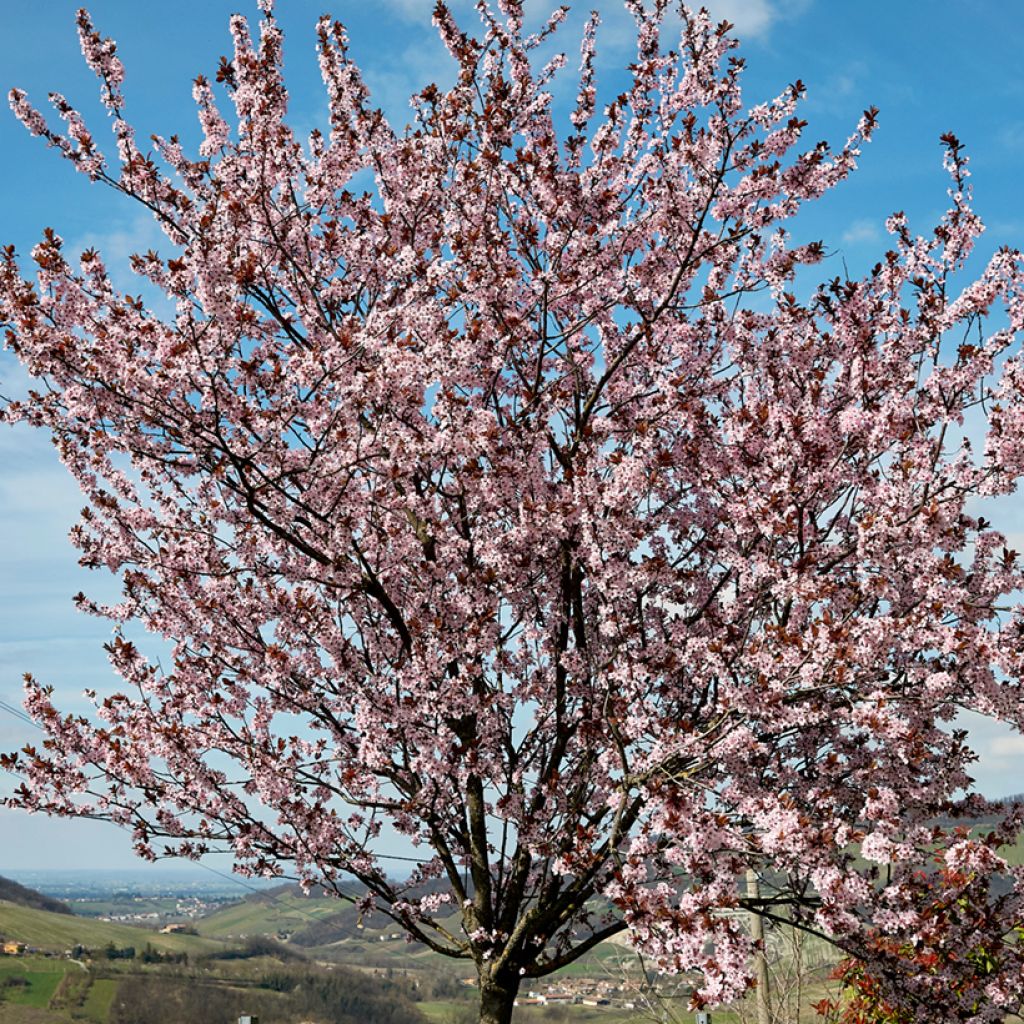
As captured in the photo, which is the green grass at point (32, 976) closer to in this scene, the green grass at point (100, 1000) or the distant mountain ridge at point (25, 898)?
the green grass at point (100, 1000)

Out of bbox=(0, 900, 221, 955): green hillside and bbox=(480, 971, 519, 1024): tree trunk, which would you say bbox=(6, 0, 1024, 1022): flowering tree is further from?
bbox=(0, 900, 221, 955): green hillside

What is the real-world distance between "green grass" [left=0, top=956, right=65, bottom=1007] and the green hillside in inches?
408

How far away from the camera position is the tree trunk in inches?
331

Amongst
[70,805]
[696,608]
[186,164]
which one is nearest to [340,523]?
[696,608]

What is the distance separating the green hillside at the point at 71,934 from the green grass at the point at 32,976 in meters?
10.4

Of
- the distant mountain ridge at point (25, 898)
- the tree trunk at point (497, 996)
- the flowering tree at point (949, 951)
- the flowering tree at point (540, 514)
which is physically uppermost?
the flowering tree at point (540, 514)

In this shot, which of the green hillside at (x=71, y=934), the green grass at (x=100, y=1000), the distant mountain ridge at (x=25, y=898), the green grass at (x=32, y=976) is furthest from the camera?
the distant mountain ridge at (x=25, y=898)

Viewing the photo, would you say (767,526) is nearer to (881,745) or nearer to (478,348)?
(881,745)

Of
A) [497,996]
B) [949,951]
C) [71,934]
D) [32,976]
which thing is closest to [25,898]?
[71,934]

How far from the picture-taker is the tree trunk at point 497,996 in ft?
27.6

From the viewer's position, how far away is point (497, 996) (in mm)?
8398

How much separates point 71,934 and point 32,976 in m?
31.4

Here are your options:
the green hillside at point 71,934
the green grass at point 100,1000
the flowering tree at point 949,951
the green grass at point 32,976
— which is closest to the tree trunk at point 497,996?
the flowering tree at point 949,951

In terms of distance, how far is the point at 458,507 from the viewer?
900 centimetres
